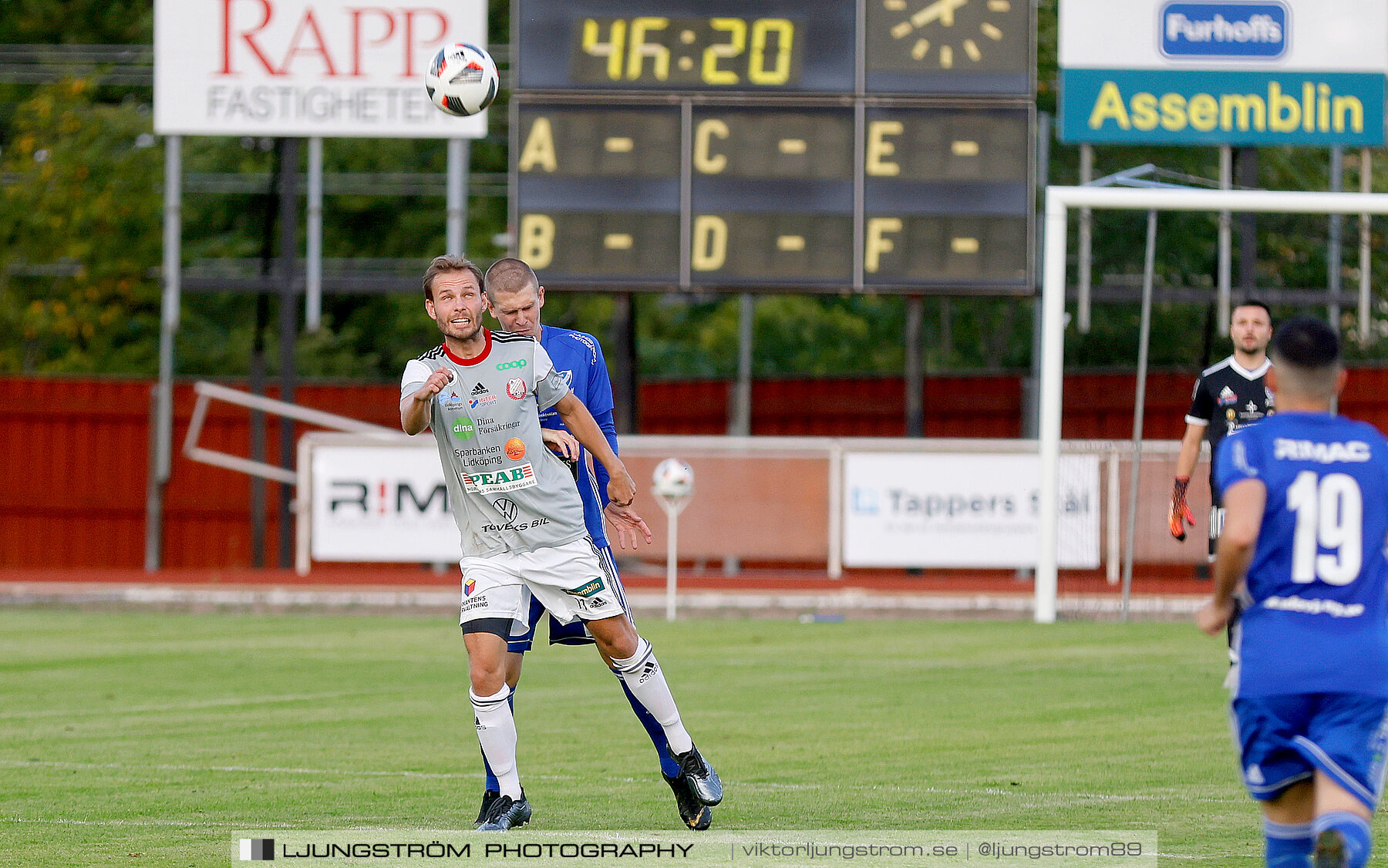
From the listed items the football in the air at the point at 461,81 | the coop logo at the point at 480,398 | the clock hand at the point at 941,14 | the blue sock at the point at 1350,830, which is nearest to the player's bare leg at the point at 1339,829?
the blue sock at the point at 1350,830

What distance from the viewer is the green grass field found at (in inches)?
276

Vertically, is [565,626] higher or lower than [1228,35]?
lower

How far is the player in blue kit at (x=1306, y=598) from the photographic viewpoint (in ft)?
15.2

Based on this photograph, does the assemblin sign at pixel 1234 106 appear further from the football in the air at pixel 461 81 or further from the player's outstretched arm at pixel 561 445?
the player's outstretched arm at pixel 561 445

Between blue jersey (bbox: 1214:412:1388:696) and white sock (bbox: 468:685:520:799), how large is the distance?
9.57 ft

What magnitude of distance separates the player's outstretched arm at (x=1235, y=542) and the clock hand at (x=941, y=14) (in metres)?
14.1

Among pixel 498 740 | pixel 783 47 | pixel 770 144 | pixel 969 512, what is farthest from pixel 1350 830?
pixel 969 512

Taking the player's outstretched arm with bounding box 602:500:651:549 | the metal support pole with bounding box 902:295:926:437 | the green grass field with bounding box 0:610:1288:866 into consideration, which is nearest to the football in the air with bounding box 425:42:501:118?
the green grass field with bounding box 0:610:1288:866

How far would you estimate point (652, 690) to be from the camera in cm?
708

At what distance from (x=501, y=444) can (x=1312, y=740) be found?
10.2 feet

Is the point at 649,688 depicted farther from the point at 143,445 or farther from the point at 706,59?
the point at 143,445

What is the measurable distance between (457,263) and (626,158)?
1167cm

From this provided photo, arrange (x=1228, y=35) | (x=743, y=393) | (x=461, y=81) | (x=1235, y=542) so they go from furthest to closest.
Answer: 1. (x=743, y=393)
2. (x=1228, y=35)
3. (x=461, y=81)
4. (x=1235, y=542)

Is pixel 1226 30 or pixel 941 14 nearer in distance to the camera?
pixel 941 14
